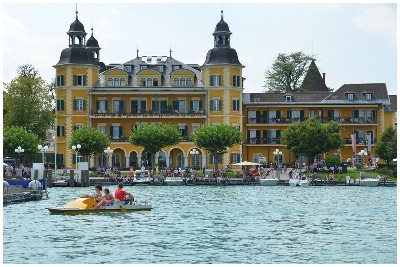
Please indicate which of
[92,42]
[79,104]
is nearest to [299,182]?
[79,104]

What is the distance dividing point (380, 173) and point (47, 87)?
119 feet

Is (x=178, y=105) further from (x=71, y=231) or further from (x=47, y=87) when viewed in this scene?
(x=71, y=231)

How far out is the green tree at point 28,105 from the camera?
114750mm

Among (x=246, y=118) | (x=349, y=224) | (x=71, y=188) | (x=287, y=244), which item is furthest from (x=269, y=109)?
(x=287, y=244)

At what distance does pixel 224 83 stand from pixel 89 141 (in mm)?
16095

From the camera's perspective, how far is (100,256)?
132ft

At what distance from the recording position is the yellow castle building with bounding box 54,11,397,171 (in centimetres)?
11344

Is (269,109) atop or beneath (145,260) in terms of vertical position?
atop

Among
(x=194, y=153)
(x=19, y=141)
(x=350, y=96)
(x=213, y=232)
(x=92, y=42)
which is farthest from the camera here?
(x=92, y=42)

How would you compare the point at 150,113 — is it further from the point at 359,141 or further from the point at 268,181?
the point at 268,181

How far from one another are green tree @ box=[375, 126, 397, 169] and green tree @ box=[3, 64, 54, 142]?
3286cm

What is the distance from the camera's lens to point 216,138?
10425cm

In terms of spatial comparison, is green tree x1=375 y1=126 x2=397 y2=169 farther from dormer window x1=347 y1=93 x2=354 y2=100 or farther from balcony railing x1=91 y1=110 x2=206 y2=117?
balcony railing x1=91 y1=110 x2=206 y2=117

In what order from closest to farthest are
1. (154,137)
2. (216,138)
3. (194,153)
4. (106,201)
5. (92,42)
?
(106,201) < (216,138) < (154,137) < (194,153) < (92,42)
